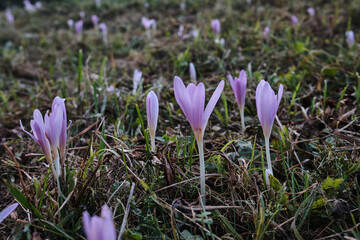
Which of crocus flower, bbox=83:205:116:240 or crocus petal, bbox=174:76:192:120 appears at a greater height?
crocus petal, bbox=174:76:192:120

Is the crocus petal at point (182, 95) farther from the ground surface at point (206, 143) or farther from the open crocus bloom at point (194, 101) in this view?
the ground surface at point (206, 143)

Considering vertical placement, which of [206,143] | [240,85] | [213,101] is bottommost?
[206,143]

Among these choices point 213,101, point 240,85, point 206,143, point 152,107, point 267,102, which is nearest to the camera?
point 213,101

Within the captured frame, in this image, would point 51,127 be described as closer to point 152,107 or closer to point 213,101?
point 152,107

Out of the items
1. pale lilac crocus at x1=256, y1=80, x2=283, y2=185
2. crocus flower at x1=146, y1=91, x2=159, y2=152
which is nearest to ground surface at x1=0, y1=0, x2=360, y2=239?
crocus flower at x1=146, y1=91, x2=159, y2=152

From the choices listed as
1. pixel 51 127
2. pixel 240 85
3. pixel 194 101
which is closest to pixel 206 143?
pixel 240 85

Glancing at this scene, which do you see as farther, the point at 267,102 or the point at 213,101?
the point at 267,102

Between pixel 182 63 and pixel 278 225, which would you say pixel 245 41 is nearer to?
pixel 182 63

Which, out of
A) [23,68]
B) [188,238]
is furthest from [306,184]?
[23,68]

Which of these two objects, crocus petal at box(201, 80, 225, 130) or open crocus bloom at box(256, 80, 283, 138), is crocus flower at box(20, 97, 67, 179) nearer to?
crocus petal at box(201, 80, 225, 130)
